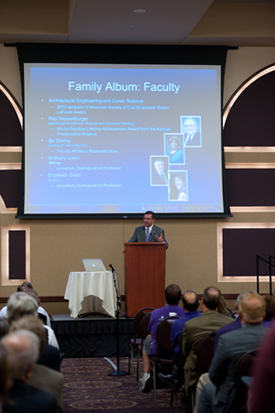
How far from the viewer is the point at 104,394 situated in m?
5.23

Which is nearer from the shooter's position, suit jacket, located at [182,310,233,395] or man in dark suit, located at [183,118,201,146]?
suit jacket, located at [182,310,233,395]

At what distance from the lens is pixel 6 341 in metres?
1.73

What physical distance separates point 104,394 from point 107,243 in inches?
127

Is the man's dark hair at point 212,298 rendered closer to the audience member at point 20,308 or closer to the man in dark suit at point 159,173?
the audience member at point 20,308

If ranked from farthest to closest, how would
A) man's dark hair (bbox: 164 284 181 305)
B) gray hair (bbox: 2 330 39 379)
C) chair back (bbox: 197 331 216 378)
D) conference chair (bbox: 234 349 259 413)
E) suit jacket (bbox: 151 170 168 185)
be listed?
1. suit jacket (bbox: 151 170 168 185)
2. man's dark hair (bbox: 164 284 181 305)
3. chair back (bbox: 197 331 216 378)
4. conference chair (bbox: 234 349 259 413)
5. gray hair (bbox: 2 330 39 379)

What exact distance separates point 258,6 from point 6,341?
7.87 metres

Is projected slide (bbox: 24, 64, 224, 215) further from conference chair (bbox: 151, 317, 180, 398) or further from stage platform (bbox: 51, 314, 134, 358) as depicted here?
conference chair (bbox: 151, 317, 180, 398)

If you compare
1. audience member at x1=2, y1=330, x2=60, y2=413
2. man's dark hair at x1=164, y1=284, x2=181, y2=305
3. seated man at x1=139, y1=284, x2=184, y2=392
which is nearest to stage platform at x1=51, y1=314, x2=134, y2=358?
seated man at x1=139, y1=284, x2=184, y2=392

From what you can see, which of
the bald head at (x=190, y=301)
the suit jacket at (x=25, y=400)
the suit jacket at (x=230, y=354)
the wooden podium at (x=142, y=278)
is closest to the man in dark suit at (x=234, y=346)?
the suit jacket at (x=230, y=354)

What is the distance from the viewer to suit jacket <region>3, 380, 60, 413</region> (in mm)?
1855

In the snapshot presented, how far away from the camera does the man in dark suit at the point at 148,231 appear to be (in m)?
7.30

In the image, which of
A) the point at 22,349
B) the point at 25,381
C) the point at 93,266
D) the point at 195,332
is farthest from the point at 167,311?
the point at 22,349

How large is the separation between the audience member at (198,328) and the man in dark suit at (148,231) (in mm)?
3342

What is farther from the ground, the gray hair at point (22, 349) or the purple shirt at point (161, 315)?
the gray hair at point (22, 349)
